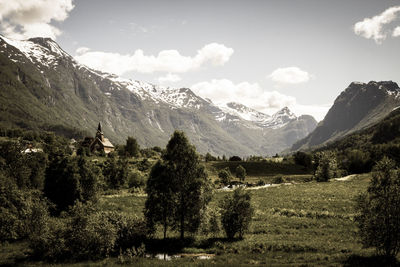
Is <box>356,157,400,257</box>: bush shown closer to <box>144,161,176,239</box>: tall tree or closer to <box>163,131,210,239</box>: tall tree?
<box>163,131,210,239</box>: tall tree

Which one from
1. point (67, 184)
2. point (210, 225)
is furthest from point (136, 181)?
point (210, 225)

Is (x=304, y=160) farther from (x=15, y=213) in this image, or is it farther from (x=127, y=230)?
(x=15, y=213)

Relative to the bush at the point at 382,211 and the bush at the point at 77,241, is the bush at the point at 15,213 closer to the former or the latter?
the bush at the point at 77,241

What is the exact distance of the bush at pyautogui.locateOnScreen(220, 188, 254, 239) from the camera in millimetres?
35750

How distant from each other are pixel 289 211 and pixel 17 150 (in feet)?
202

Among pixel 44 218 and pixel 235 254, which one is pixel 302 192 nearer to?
pixel 235 254

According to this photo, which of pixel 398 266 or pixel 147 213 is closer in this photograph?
pixel 398 266

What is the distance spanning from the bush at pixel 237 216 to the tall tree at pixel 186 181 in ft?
11.1

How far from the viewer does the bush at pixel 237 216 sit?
117 ft

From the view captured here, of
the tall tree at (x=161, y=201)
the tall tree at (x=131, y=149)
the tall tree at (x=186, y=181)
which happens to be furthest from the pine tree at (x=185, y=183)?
the tall tree at (x=131, y=149)

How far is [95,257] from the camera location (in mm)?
29359

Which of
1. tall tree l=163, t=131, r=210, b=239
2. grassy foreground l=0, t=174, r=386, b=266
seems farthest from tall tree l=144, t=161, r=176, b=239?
grassy foreground l=0, t=174, r=386, b=266

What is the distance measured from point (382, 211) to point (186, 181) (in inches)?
785

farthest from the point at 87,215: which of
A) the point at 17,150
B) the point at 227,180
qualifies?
the point at 227,180
